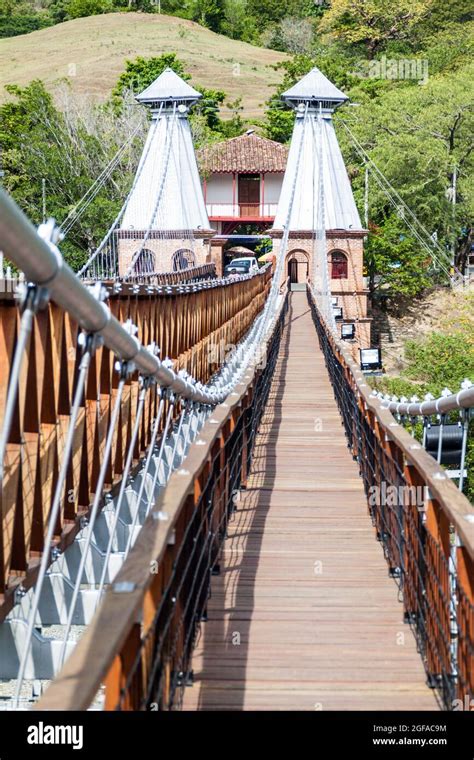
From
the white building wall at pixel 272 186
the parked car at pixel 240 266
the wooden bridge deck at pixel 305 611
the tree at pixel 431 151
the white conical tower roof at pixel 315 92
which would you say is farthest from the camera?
the white building wall at pixel 272 186

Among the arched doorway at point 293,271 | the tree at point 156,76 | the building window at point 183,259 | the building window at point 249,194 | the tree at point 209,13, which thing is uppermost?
the tree at point 209,13

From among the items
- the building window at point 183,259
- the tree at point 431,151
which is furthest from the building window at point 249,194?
the building window at point 183,259

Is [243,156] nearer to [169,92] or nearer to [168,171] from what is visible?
[169,92]

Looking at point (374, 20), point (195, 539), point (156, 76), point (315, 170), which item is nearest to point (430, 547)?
point (195, 539)

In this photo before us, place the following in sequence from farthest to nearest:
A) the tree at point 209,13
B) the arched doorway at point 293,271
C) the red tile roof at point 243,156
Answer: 1. the tree at point 209,13
2. the red tile roof at point 243,156
3. the arched doorway at point 293,271

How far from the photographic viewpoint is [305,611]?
5199mm

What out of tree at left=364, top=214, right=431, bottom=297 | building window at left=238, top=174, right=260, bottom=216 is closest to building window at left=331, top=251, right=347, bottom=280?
tree at left=364, top=214, right=431, bottom=297

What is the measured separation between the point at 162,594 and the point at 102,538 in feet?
8.04

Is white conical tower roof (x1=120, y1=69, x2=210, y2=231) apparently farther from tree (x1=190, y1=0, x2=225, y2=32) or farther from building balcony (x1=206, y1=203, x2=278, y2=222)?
tree (x1=190, y1=0, x2=225, y2=32)

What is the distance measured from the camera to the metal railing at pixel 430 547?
3.69 meters

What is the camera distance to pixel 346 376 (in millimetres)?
9844

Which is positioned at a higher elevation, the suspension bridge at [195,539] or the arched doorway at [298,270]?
the arched doorway at [298,270]

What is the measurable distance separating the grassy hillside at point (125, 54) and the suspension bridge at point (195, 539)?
236 feet

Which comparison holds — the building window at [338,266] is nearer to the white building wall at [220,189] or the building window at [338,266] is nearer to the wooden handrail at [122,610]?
the white building wall at [220,189]
